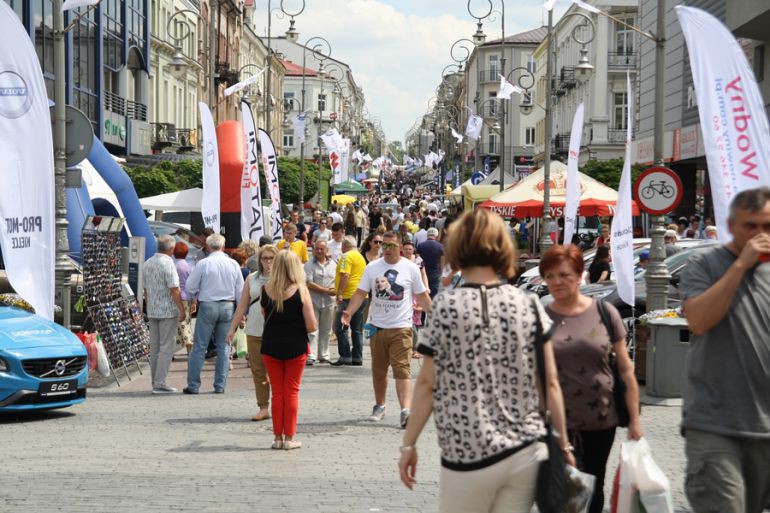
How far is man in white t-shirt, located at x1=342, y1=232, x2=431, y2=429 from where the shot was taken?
11.3 metres

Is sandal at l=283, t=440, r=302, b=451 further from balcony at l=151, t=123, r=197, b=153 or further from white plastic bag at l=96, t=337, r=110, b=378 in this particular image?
balcony at l=151, t=123, r=197, b=153

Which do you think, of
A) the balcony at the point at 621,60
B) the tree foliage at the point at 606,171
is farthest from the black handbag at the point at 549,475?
the balcony at the point at 621,60

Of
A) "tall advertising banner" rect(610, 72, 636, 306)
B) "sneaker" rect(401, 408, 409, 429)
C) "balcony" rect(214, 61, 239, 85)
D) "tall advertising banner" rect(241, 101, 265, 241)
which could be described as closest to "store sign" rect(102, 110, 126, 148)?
"balcony" rect(214, 61, 239, 85)

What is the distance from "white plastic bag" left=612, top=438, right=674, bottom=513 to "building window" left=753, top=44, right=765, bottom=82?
25.6m

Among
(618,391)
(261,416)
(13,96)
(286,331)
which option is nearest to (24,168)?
(13,96)

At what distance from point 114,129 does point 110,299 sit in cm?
2877

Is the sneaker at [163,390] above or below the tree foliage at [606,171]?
below

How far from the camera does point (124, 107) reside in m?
45.9

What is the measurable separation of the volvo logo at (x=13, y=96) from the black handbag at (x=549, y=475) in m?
6.99

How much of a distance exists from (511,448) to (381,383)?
280 inches

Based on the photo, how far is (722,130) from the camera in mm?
7809

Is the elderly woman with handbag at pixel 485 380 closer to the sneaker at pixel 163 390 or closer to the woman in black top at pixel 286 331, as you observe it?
the woman in black top at pixel 286 331

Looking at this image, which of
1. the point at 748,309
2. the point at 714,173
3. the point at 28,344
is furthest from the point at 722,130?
the point at 28,344

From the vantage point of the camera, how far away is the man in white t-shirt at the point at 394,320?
444 inches
